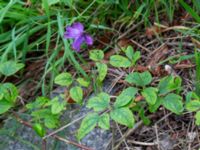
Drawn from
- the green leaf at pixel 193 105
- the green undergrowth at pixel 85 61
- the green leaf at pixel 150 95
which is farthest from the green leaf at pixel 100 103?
the green leaf at pixel 193 105

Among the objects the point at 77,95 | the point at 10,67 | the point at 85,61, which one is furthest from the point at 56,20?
the point at 77,95

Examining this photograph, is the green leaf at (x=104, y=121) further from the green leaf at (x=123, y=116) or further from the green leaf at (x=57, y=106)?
the green leaf at (x=57, y=106)

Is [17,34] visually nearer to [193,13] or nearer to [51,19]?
[51,19]

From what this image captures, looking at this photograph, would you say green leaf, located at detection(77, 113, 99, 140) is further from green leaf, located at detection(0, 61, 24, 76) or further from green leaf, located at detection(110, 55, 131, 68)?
green leaf, located at detection(0, 61, 24, 76)

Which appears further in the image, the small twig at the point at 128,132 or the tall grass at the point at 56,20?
the tall grass at the point at 56,20

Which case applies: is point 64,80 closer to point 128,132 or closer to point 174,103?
point 128,132

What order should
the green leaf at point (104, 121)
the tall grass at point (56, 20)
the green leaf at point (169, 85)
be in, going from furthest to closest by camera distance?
the tall grass at point (56, 20) < the green leaf at point (169, 85) < the green leaf at point (104, 121)
